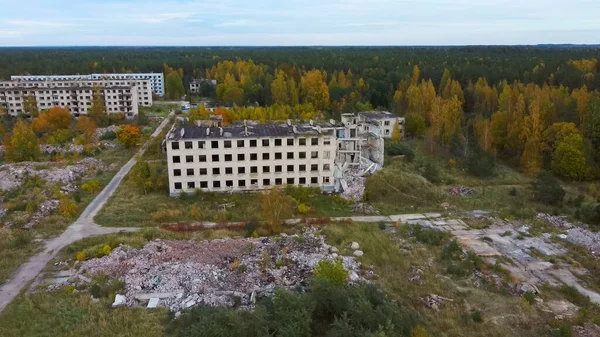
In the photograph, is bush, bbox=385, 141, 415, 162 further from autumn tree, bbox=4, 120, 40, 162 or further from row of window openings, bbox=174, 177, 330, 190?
autumn tree, bbox=4, 120, 40, 162

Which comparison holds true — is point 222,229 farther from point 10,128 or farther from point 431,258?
point 10,128

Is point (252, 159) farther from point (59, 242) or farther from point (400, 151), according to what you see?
point (400, 151)

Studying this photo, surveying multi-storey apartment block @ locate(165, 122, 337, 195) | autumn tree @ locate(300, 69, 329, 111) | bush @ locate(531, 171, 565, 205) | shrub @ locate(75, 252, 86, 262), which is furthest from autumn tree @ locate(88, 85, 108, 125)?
bush @ locate(531, 171, 565, 205)

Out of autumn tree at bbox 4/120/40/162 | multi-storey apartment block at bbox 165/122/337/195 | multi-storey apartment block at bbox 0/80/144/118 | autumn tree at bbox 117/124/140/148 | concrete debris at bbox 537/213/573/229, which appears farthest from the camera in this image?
multi-storey apartment block at bbox 0/80/144/118

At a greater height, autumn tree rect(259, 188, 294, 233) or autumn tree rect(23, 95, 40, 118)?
autumn tree rect(23, 95, 40, 118)

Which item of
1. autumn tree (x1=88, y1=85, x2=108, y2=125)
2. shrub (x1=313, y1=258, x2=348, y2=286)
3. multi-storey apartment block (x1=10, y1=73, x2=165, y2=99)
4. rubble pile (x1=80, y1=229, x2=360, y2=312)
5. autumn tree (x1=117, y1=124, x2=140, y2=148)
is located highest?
multi-storey apartment block (x1=10, y1=73, x2=165, y2=99)

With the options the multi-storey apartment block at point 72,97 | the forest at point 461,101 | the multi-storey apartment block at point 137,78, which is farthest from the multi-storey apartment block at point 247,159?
the multi-storey apartment block at point 137,78

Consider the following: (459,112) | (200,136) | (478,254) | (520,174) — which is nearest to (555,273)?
(478,254)

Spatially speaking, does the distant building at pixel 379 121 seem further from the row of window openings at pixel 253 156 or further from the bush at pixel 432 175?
the row of window openings at pixel 253 156

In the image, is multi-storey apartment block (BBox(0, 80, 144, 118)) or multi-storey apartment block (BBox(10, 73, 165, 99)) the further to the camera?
multi-storey apartment block (BBox(10, 73, 165, 99))

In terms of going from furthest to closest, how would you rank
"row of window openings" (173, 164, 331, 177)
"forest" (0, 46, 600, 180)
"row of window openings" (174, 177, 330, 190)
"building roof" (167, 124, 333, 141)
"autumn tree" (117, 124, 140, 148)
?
1. "autumn tree" (117, 124, 140, 148)
2. "forest" (0, 46, 600, 180)
3. "building roof" (167, 124, 333, 141)
4. "row of window openings" (174, 177, 330, 190)
5. "row of window openings" (173, 164, 331, 177)
